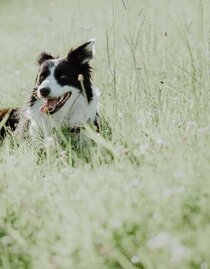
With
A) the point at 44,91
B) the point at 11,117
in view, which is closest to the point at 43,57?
the point at 44,91

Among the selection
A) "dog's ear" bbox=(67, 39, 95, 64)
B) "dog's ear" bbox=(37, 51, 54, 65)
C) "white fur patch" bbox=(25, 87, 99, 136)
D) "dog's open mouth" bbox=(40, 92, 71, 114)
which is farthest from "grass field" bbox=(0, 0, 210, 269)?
"dog's ear" bbox=(37, 51, 54, 65)

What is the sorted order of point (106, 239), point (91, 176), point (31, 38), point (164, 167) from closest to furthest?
point (106, 239), point (164, 167), point (91, 176), point (31, 38)

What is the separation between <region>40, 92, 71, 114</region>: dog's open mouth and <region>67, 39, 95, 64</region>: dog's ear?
1.16 feet

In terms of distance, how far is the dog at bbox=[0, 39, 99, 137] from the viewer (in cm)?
509

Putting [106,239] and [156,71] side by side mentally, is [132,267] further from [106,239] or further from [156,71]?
[156,71]

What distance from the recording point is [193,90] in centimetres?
423

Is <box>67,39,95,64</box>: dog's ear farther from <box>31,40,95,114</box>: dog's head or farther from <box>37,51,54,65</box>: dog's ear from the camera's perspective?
<box>37,51,54,65</box>: dog's ear

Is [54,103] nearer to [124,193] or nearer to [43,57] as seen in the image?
[43,57]

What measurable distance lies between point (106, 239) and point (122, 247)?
90mm

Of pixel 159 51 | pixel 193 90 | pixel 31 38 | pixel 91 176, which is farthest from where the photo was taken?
pixel 31 38

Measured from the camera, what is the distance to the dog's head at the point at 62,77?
501 cm

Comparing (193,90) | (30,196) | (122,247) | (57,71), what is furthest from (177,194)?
(57,71)

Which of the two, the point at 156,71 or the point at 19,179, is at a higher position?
the point at 19,179

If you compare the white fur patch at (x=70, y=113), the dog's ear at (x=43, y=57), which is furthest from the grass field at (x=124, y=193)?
the dog's ear at (x=43, y=57)
